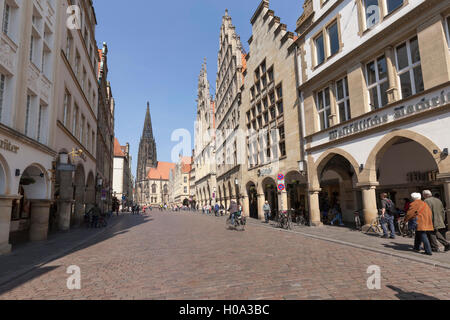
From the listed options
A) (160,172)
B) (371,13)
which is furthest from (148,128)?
(371,13)

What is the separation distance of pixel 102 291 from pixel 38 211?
9.31m

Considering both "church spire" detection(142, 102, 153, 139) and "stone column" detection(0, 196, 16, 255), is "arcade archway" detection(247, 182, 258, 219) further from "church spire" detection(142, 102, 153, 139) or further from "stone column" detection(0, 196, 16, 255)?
"church spire" detection(142, 102, 153, 139)

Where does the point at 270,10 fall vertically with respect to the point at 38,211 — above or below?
above

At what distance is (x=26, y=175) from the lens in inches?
481

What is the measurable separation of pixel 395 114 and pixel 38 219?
1598 centimetres

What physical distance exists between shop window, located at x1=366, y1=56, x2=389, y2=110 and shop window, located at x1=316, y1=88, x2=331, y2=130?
2.85 metres

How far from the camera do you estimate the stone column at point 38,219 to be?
469 inches

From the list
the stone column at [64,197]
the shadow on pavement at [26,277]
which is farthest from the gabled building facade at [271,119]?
the shadow on pavement at [26,277]

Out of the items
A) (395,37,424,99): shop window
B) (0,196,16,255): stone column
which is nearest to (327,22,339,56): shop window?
(395,37,424,99): shop window

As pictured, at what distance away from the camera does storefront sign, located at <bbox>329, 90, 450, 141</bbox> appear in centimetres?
984

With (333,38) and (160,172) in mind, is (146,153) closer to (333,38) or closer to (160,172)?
(160,172)

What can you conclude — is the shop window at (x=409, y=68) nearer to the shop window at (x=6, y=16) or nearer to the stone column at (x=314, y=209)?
the stone column at (x=314, y=209)
